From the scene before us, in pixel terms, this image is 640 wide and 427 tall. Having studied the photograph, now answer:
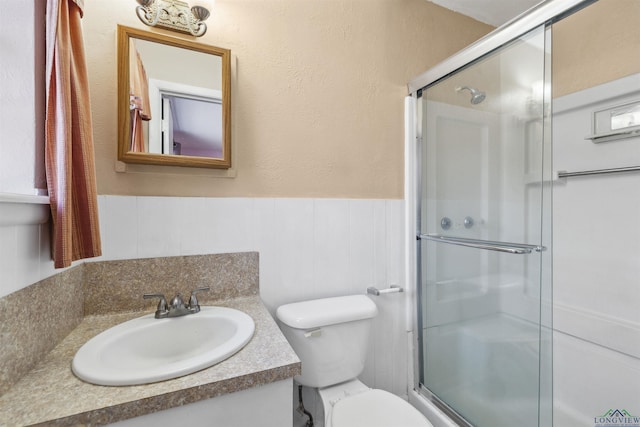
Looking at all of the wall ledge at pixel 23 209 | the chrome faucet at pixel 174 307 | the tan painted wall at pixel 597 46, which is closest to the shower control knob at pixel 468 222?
the tan painted wall at pixel 597 46

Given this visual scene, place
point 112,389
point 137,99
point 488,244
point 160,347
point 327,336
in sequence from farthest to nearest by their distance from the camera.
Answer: point 488,244, point 327,336, point 137,99, point 160,347, point 112,389

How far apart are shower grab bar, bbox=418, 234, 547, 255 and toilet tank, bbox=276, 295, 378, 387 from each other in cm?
53

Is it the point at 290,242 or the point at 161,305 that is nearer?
the point at 161,305

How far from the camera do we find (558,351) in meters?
1.51

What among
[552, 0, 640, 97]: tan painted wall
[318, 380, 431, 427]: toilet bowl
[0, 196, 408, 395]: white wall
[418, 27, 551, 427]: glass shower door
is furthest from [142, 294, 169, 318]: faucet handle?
[552, 0, 640, 97]: tan painted wall

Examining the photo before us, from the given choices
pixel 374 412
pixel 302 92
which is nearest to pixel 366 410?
pixel 374 412

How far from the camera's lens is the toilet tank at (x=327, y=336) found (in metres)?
1.12

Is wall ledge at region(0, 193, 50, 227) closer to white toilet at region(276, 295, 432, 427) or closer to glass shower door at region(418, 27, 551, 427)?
white toilet at region(276, 295, 432, 427)

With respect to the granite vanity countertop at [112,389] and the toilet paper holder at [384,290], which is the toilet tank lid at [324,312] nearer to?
the toilet paper holder at [384,290]

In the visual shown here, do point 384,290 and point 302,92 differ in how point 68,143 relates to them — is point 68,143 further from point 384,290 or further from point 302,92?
point 384,290

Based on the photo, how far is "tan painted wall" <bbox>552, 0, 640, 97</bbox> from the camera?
131cm

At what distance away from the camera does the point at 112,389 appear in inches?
24.0

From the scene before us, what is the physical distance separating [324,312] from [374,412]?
41 cm

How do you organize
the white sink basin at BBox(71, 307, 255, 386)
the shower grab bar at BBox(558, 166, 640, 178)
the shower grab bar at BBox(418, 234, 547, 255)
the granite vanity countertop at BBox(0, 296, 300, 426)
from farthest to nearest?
the shower grab bar at BBox(558, 166, 640, 178) → the shower grab bar at BBox(418, 234, 547, 255) → the white sink basin at BBox(71, 307, 255, 386) → the granite vanity countertop at BBox(0, 296, 300, 426)
